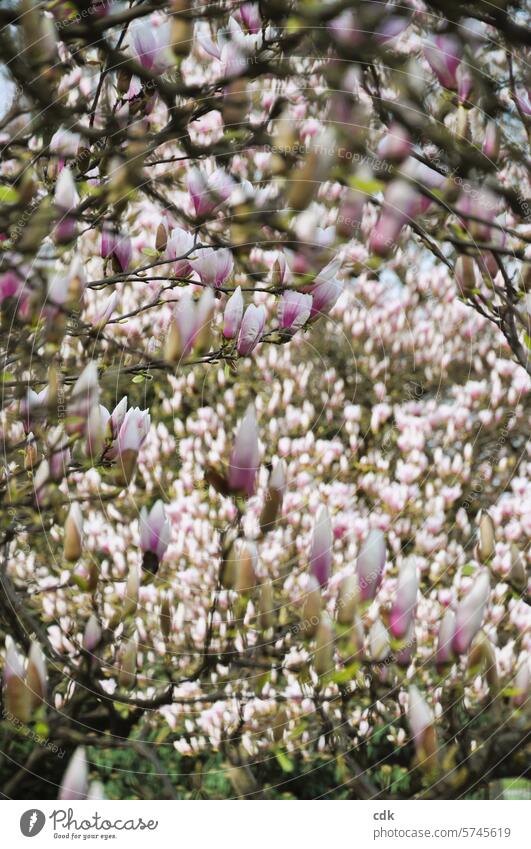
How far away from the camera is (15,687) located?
1.02 m

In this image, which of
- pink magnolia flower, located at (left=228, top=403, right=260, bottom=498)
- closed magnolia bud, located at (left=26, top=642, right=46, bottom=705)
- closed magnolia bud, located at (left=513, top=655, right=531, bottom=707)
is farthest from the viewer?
closed magnolia bud, located at (left=513, top=655, right=531, bottom=707)

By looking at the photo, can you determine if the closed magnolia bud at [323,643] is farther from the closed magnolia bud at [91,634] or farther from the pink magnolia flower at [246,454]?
the closed magnolia bud at [91,634]

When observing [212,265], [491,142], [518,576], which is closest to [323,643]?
[518,576]

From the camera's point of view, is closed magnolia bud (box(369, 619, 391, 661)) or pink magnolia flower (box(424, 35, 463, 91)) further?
pink magnolia flower (box(424, 35, 463, 91))

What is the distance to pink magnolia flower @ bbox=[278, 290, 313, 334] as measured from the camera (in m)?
1.00

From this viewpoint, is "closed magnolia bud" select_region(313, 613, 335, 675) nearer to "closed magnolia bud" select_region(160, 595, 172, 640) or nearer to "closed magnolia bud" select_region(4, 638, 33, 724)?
"closed magnolia bud" select_region(160, 595, 172, 640)

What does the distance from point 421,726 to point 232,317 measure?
539 mm

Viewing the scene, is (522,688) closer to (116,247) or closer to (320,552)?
(320,552)

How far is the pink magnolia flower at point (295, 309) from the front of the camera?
3.27 feet

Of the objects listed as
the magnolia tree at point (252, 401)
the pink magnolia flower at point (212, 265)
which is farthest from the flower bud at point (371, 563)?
the pink magnolia flower at point (212, 265)

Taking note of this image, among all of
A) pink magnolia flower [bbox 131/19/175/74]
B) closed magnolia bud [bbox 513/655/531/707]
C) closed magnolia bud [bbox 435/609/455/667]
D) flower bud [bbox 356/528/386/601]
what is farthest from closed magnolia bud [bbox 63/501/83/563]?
closed magnolia bud [bbox 513/655/531/707]

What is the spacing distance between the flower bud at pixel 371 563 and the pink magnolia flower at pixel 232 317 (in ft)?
0.95
